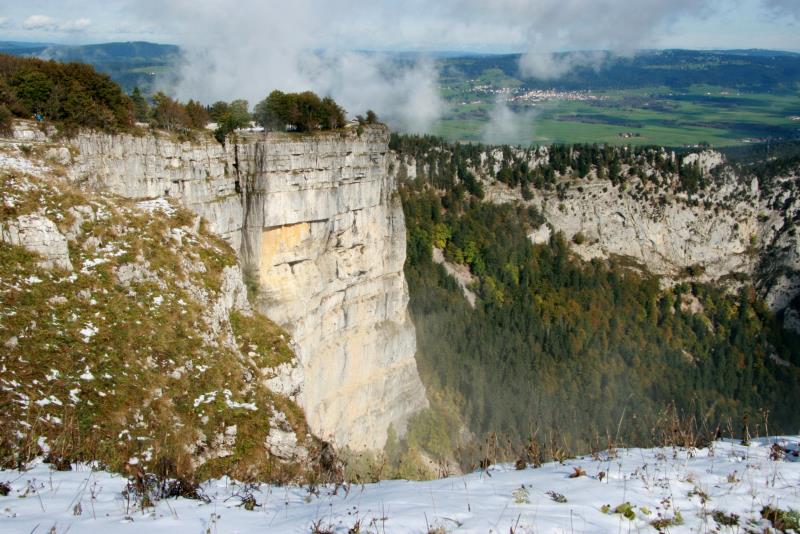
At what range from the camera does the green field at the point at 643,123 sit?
141562 mm

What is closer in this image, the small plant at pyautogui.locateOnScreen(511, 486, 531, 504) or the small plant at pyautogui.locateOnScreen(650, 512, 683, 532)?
the small plant at pyautogui.locateOnScreen(650, 512, 683, 532)

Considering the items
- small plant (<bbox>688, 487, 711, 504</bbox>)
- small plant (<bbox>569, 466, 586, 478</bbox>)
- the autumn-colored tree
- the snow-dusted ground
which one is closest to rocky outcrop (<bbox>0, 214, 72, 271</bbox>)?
the snow-dusted ground

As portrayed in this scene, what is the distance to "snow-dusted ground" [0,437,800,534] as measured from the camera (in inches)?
287

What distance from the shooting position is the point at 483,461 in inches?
388

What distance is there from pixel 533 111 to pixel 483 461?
189m

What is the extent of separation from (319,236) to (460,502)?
85.9ft

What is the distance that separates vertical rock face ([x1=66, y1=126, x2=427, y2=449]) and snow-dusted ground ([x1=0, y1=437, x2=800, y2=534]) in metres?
16.7

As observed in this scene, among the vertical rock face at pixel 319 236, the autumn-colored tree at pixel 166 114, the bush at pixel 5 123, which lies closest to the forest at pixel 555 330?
the vertical rock face at pixel 319 236

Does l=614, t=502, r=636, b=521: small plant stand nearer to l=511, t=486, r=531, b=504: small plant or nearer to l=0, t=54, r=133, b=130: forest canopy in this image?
l=511, t=486, r=531, b=504: small plant

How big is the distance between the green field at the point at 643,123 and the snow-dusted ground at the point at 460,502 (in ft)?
426

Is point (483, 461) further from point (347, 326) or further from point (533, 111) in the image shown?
point (533, 111)

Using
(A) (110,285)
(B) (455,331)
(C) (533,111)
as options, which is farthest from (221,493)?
(C) (533,111)

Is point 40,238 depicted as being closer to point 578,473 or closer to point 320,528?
point 320,528

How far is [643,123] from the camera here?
6639 inches
